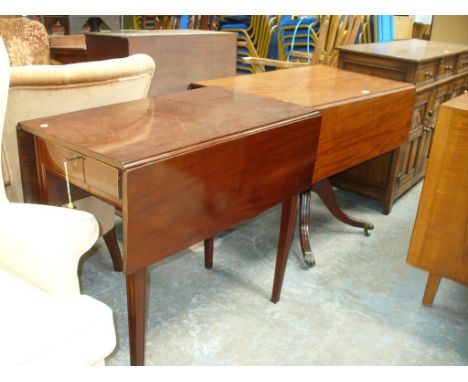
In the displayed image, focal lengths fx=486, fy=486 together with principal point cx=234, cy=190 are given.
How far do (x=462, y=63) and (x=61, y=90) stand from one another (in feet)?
8.23

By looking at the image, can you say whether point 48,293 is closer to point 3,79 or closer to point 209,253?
point 3,79

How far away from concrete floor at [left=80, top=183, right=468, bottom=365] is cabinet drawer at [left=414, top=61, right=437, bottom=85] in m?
0.81

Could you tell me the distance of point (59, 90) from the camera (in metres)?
1.44

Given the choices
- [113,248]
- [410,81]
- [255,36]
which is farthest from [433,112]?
[113,248]

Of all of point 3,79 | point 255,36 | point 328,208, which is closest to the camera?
point 3,79

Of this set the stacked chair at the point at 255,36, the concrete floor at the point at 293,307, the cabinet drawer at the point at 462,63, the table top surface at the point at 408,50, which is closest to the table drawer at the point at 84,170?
the concrete floor at the point at 293,307

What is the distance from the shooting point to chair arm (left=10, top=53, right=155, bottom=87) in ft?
4.50

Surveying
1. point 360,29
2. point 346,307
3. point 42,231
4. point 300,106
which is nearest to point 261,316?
point 346,307

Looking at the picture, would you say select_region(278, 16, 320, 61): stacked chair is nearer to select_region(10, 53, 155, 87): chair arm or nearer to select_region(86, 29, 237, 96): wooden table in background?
select_region(86, 29, 237, 96): wooden table in background

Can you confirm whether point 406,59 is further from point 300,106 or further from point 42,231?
point 42,231

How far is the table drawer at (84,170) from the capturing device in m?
1.11

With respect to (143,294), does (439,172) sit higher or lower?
higher

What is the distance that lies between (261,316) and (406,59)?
1.47m

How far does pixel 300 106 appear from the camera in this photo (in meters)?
1.61
